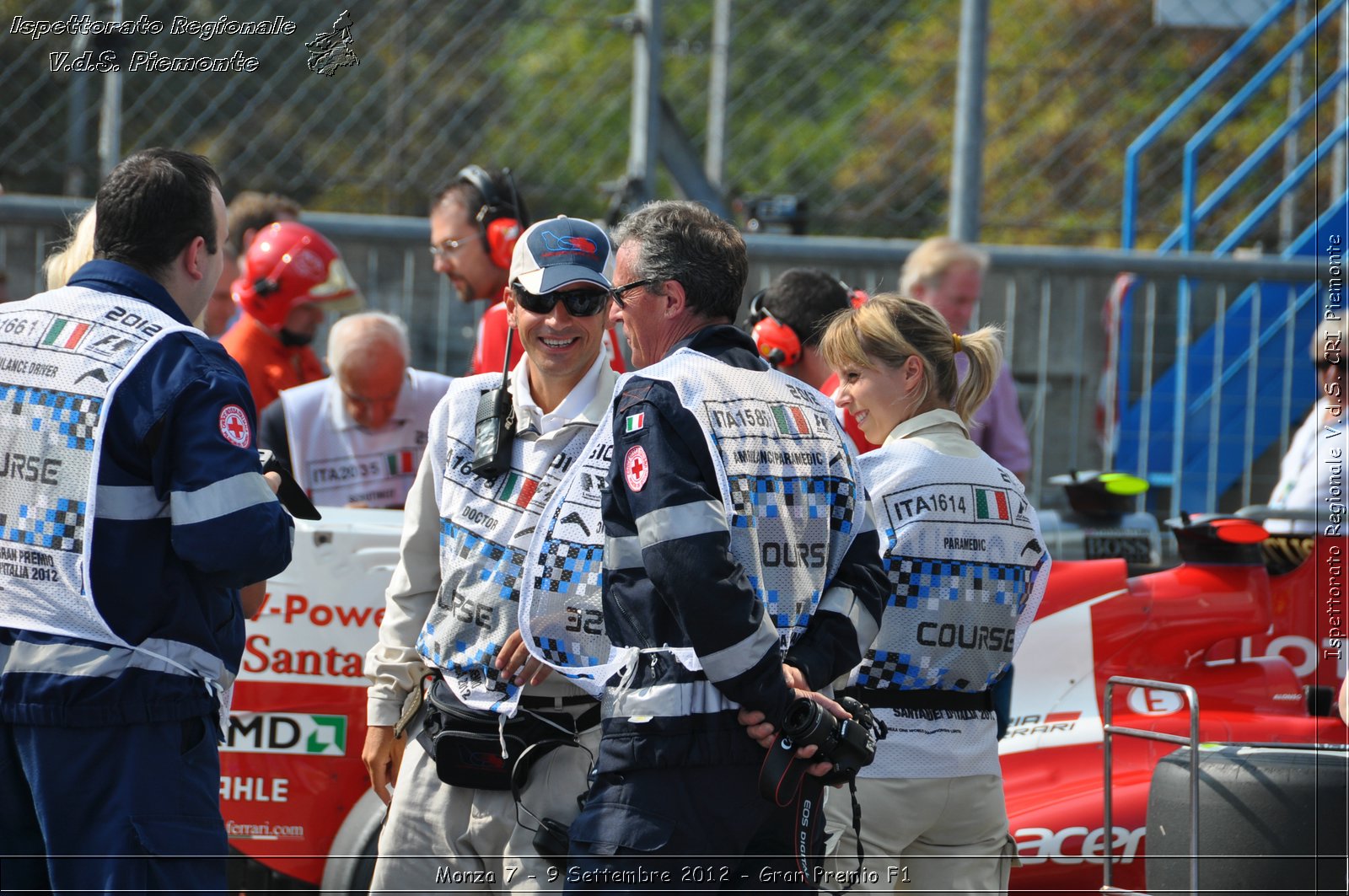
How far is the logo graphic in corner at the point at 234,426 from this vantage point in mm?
2828

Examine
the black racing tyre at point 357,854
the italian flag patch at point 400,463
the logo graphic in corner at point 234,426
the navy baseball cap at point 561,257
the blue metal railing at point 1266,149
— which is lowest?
the black racing tyre at point 357,854

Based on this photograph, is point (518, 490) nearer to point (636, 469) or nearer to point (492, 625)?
point (492, 625)

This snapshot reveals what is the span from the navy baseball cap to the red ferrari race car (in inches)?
43.4

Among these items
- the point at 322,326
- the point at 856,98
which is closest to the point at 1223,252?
the point at 856,98

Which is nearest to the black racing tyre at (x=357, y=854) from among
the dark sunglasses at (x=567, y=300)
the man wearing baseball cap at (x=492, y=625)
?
the man wearing baseball cap at (x=492, y=625)

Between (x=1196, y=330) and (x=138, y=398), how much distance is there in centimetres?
604

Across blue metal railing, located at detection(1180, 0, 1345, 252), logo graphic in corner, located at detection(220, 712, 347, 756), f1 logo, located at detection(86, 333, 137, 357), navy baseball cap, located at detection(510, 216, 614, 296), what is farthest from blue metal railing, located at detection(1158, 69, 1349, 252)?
f1 logo, located at detection(86, 333, 137, 357)

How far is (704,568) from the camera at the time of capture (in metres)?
2.57

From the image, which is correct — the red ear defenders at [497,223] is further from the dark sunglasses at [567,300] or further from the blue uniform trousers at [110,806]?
the blue uniform trousers at [110,806]

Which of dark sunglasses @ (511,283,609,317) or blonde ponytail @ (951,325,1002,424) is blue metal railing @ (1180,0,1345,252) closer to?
blonde ponytail @ (951,325,1002,424)

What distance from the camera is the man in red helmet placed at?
5.33 meters

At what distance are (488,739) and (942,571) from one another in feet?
3.68

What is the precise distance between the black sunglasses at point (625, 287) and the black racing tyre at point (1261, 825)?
79.8 inches

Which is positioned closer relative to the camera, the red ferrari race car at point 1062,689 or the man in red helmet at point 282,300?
the red ferrari race car at point 1062,689
